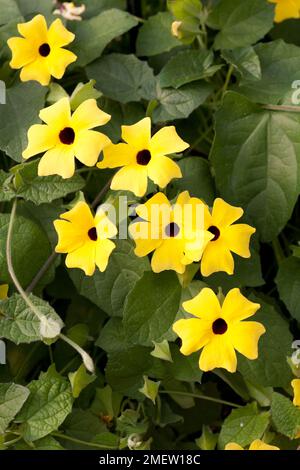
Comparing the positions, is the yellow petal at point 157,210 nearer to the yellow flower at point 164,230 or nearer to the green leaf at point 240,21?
the yellow flower at point 164,230

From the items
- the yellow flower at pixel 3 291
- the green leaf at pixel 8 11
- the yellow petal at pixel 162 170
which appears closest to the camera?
the yellow petal at pixel 162 170

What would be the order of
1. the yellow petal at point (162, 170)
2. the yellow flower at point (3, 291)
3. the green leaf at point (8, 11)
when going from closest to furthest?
the yellow petal at point (162, 170) < the yellow flower at point (3, 291) < the green leaf at point (8, 11)

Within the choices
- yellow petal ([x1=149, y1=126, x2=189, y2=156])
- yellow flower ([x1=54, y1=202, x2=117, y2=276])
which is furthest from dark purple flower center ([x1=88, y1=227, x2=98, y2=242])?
yellow petal ([x1=149, y1=126, x2=189, y2=156])

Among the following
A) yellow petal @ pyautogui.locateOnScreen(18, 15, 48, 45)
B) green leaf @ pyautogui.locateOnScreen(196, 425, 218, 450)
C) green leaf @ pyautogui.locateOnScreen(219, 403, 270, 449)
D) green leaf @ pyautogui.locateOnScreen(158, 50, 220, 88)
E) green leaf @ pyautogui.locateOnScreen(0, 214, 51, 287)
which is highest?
yellow petal @ pyautogui.locateOnScreen(18, 15, 48, 45)

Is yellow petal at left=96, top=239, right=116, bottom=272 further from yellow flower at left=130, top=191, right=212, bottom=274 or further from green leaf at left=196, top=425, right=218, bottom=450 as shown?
green leaf at left=196, top=425, right=218, bottom=450

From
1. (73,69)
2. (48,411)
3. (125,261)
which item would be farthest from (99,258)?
(73,69)

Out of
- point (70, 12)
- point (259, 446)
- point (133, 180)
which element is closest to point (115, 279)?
point (133, 180)

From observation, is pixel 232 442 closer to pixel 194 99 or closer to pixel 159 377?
pixel 159 377

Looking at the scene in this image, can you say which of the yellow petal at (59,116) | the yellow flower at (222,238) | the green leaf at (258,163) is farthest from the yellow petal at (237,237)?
the yellow petal at (59,116)
